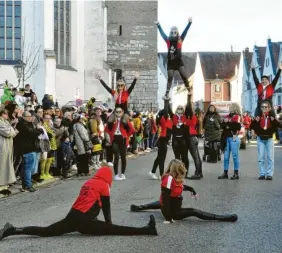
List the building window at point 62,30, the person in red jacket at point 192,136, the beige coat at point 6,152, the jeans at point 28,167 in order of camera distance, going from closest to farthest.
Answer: the beige coat at point 6,152
the jeans at point 28,167
the person in red jacket at point 192,136
the building window at point 62,30

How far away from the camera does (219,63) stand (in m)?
118

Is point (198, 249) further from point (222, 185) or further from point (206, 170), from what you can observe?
point (206, 170)

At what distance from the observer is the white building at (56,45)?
38000mm

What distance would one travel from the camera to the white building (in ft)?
125

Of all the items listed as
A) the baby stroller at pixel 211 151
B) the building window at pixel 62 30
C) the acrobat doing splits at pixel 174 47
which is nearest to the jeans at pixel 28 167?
the acrobat doing splits at pixel 174 47

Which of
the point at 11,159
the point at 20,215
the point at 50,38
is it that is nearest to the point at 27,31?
the point at 50,38

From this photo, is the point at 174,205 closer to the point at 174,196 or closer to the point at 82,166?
the point at 174,196

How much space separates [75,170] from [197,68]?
101194 millimetres

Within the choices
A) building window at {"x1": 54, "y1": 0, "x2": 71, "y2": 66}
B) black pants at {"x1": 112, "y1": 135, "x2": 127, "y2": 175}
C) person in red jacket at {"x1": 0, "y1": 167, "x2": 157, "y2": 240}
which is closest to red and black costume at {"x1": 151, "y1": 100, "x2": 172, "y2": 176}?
black pants at {"x1": 112, "y1": 135, "x2": 127, "y2": 175}

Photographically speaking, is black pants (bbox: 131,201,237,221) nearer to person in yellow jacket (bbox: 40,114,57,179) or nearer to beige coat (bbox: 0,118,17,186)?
beige coat (bbox: 0,118,17,186)

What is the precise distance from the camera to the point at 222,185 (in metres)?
15.0

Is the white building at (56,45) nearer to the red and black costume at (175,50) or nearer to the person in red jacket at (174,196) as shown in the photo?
Answer: the red and black costume at (175,50)

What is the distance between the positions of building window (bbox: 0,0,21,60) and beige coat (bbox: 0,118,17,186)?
80.6 ft

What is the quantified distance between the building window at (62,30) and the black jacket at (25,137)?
2697 centimetres
